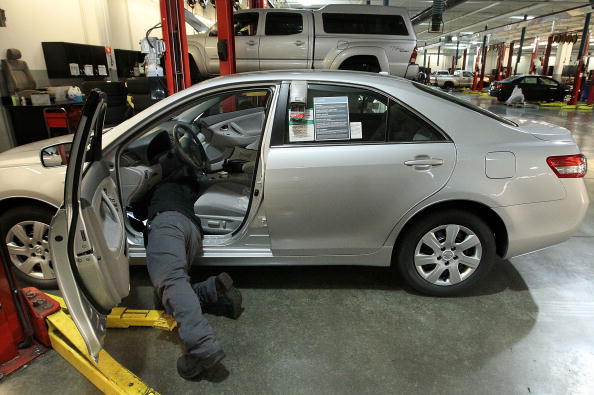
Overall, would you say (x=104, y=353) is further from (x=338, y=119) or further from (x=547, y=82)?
(x=547, y=82)

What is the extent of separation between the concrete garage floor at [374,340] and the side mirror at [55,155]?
3.28ft

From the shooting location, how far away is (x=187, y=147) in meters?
2.69

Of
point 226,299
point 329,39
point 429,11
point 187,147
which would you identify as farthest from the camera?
point 429,11

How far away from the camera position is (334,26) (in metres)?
7.81

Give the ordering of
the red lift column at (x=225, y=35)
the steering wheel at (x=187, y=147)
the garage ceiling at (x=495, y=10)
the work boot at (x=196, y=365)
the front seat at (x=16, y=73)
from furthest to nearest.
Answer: the garage ceiling at (x=495, y=10), the front seat at (x=16, y=73), the red lift column at (x=225, y=35), the steering wheel at (x=187, y=147), the work boot at (x=196, y=365)

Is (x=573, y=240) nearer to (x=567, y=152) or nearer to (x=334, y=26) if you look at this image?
(x=567, y=152)

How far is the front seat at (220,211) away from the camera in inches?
105

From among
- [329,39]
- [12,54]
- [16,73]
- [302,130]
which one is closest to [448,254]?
[302,130]

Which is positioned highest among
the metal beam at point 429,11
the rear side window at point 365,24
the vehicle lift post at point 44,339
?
the metal beam at point 429,11

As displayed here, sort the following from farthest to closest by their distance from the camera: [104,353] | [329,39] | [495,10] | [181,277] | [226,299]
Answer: [495,10] < [329,39] < [226,299] < [181,277] < [104,353]

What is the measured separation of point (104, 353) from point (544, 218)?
262 centimetres

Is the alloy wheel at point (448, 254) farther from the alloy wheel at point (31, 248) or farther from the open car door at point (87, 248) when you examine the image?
the alloy wheel at point (31, 248)

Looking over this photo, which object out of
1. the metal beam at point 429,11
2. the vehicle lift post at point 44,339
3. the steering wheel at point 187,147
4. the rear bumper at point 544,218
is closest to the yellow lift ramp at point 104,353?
the vehicle lift post at point 44,339

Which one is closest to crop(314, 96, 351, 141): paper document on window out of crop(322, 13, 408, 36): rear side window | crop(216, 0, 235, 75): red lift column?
crop(216, 0, 235, 75): red lift column
